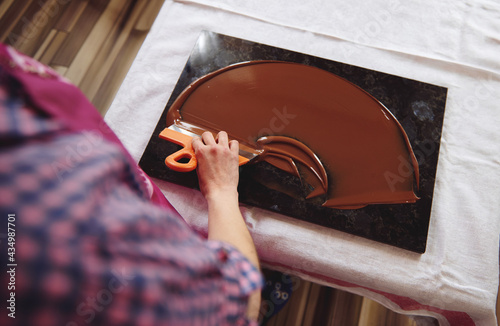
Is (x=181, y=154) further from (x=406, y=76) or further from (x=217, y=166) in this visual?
(x=406, y=76)

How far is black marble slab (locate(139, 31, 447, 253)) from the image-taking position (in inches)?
25.4

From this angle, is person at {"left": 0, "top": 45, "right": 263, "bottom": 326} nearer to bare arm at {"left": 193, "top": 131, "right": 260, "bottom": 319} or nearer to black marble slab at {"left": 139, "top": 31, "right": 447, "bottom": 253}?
bare arm at {"left": 193, "top": 131, "right": 260, "bottom": 319}

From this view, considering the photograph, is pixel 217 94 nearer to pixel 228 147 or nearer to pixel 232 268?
pixel 228 147

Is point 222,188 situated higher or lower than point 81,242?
higher

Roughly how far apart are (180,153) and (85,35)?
46.1 inches

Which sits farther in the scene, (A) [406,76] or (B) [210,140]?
(A) [406,76]

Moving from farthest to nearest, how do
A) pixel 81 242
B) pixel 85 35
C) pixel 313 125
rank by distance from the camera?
pixel 85 35 → pixel 313 125 → pixel 81 242

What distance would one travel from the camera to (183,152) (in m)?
0.68

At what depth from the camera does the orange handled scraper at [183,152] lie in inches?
26.4

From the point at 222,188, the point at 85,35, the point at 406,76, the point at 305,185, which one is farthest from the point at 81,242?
the point at 85,35

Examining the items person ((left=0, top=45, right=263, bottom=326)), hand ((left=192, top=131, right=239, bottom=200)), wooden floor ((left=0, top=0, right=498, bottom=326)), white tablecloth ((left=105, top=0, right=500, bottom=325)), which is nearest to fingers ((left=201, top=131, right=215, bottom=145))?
hand ((left=192, top=131, right=239, bottom=200))

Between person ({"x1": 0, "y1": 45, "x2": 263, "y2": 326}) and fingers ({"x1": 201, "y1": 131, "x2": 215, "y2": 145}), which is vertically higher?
fingers ({"x1": 201, "y1": 131, "x2": 215, "y2": 145})

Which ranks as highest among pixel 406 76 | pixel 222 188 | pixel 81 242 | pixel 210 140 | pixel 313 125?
pixel 406 76

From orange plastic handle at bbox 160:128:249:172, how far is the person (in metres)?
0.31
